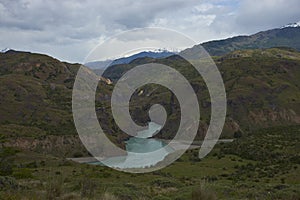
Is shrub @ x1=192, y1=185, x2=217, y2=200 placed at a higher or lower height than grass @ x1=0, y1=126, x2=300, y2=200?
higher

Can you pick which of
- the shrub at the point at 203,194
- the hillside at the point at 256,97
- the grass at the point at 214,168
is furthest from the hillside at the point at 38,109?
the shrub at the point at 203,194

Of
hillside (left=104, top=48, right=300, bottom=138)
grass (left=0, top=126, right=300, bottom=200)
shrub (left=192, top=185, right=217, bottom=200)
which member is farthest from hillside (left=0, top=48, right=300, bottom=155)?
shrub (left=192, top=185, right=217, bottom=200)

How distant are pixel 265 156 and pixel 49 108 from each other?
8407cm

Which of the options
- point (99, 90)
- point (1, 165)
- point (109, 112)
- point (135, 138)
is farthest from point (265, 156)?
point (99, 90)

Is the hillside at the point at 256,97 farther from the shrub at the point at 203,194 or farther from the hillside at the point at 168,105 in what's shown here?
the shrub at the point at 203,194

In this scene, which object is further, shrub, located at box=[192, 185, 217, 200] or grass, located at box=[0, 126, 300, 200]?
grass, located at box=[0, 126, 300, 200]

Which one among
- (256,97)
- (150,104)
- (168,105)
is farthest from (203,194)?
(150,104)

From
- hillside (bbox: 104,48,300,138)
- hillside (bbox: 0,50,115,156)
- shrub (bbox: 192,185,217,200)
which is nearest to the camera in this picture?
shrub (bbox: 192,185,217,200)

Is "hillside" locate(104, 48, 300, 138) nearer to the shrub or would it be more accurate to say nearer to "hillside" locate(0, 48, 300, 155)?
"hillside" locate(0, 48, 300, 155)

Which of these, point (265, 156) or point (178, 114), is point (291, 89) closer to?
point (178, 114)

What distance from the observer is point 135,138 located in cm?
13075

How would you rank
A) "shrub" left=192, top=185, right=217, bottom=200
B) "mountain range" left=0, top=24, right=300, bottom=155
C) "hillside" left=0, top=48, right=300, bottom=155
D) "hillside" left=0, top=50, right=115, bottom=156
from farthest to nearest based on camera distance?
"hillside" left=0, top=48, right=300, bottom=155, "mountain range" left=0, top=24, right=300, bottom=155, "hillside" left=0, top=50, right=115, bottom=156, "shrub" left=192, top=185, right=217, bottom=200

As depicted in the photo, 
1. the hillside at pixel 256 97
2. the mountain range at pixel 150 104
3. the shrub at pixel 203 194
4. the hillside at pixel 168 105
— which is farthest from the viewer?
the hillside at pixel 256 97

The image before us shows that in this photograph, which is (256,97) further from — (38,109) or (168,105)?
(38,109)
